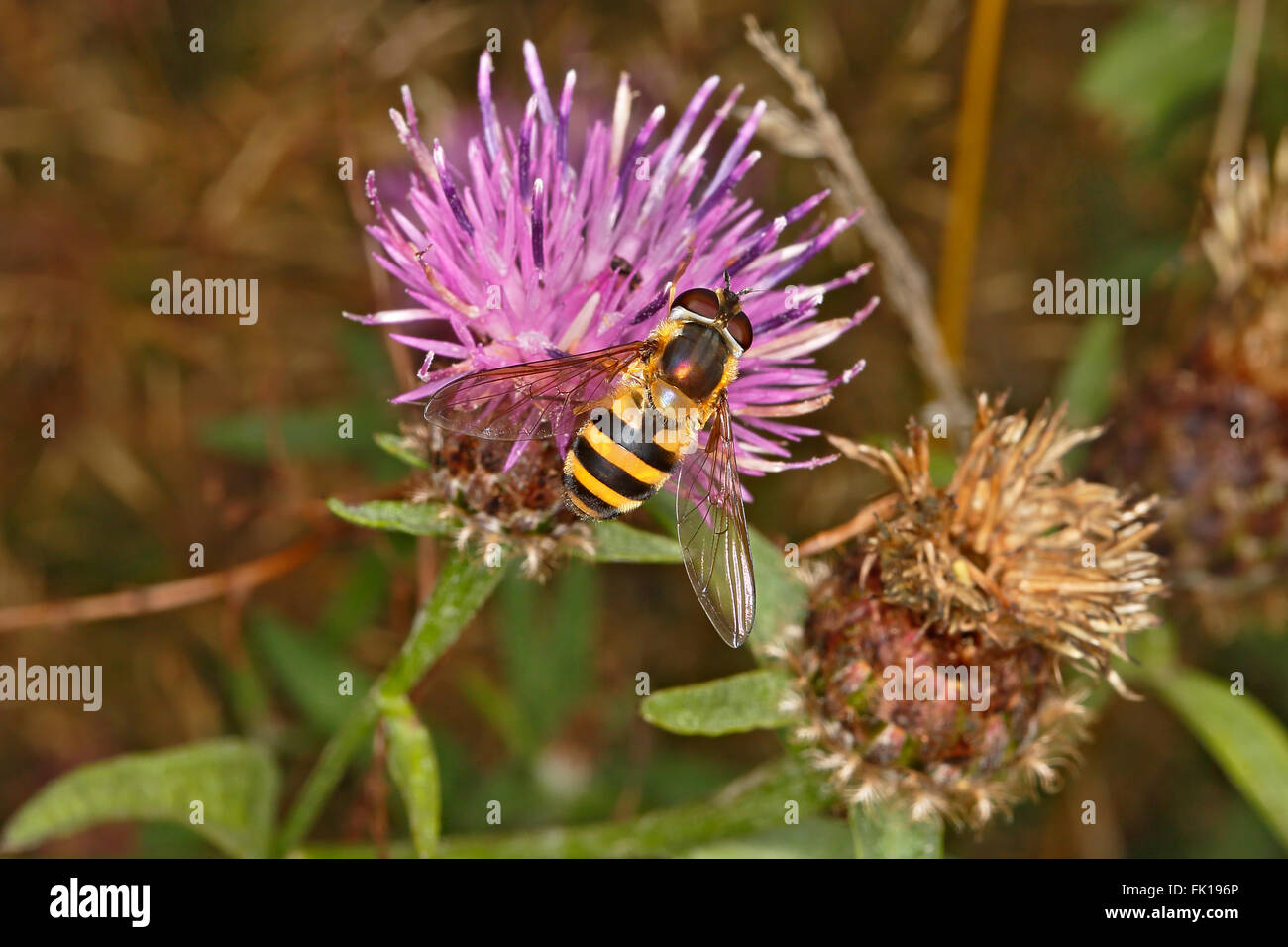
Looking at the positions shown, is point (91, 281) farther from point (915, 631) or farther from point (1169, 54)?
point (1169, 54)

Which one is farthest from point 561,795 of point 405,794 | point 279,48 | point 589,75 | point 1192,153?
point 1192,153

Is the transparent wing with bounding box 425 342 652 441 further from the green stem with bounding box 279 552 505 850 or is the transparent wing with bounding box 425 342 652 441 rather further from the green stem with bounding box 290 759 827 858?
the green stem with bounding box 290 759 827 858

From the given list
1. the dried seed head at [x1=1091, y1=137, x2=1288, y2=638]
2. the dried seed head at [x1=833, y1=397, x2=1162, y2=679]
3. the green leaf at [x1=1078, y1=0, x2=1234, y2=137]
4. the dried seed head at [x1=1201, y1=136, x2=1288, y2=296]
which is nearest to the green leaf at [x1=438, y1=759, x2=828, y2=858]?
the dried seed head at [x1=833, y1=397, x2=1162, y2=679]

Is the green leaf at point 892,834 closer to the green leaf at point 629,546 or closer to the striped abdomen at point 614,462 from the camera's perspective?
the green leaf at point 629,546

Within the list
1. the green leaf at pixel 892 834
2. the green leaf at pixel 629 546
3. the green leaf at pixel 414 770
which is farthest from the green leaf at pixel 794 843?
the green leaf at pixel 629 546

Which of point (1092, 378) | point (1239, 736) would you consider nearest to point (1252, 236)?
point (1092, 378)
